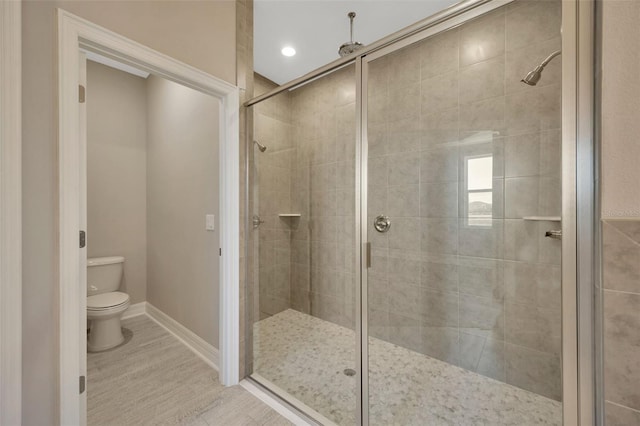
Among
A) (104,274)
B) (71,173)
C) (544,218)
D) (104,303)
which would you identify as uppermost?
(71,173)

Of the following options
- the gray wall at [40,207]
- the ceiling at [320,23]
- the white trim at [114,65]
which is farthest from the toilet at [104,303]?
the ceiling at [320,23]

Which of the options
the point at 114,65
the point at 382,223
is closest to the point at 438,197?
the point at 382,223

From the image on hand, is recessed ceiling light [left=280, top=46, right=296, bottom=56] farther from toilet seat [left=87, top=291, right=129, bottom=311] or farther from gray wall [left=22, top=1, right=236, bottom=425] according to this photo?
toilet seat [left=87, top=291, right=129, bottom=311]

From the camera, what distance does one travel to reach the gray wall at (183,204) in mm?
2062

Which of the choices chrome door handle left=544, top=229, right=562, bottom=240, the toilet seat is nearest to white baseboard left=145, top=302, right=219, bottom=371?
the toilet seat

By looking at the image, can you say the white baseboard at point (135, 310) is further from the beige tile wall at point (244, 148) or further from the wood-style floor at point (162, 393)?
the beige tile wall at point (244, 148)

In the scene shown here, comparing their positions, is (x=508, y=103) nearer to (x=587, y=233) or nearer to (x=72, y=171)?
(x=587, y=233)

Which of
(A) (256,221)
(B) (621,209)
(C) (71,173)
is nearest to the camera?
(B) (621,209)

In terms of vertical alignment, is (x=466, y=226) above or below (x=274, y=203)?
below

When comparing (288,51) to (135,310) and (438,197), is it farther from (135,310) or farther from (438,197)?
(135,310)

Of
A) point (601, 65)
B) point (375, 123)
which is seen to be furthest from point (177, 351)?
point (601, 65)

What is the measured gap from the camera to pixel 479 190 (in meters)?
1.59

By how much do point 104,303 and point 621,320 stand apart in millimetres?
3115
